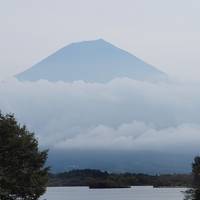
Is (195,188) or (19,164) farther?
(195,188)

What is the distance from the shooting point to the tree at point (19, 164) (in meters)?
51.3

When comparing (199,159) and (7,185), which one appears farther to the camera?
(199,159)

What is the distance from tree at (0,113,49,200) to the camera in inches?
2020

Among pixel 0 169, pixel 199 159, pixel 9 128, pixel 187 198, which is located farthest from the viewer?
pixel 199 159

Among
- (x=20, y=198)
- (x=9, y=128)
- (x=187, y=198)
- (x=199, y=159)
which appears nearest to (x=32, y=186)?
(x=20, y=198)

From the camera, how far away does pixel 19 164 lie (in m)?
52.8

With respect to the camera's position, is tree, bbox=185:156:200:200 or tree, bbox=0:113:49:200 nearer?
tree, bbox=0:113:49:200

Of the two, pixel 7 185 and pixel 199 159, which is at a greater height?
pixel 199 159

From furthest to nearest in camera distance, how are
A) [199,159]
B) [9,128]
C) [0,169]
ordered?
[199,159] < [9,128] < [0,169]

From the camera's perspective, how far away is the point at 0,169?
50.4 metres

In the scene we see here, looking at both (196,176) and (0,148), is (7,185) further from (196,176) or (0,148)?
(196,176)

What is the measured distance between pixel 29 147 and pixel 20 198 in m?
4.28

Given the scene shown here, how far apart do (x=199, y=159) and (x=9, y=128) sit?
173 ft

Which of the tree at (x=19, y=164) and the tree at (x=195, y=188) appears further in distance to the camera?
the tree at (x=195, y=188)
